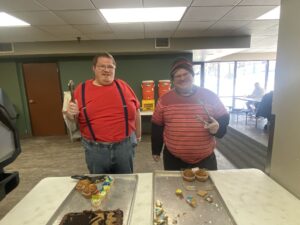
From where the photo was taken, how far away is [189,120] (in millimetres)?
1325

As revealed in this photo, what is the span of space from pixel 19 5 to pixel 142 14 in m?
1.41

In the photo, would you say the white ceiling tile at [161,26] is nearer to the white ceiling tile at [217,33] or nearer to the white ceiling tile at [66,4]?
the white ceiling tile at [217,33]

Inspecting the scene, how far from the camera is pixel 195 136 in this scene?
1327mm

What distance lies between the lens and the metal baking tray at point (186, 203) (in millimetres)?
822

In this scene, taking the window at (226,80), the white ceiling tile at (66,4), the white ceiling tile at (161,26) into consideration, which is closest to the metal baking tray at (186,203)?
the white ceiling tile at (66,4)

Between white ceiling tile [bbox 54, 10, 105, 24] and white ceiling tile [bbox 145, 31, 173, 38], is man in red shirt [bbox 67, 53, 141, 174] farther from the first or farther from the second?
white ceiling tile [bbox 145, 31, 173, 38]

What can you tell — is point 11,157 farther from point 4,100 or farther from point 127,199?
point 127,199

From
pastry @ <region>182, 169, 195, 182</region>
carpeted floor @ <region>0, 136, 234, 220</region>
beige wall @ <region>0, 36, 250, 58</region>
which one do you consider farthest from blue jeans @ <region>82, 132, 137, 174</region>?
beige wall @ <region>0, 36, 250, 58</region>

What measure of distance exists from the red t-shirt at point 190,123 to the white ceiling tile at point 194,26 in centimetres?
213

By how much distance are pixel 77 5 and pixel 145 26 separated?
1.23 meters

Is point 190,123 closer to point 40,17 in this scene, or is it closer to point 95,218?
point 95,218

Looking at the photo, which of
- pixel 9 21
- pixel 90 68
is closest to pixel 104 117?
pixel 9 21

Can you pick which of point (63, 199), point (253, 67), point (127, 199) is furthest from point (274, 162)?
point (253, 67)

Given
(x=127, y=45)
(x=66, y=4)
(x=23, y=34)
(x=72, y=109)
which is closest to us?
(x=72, y=109)
